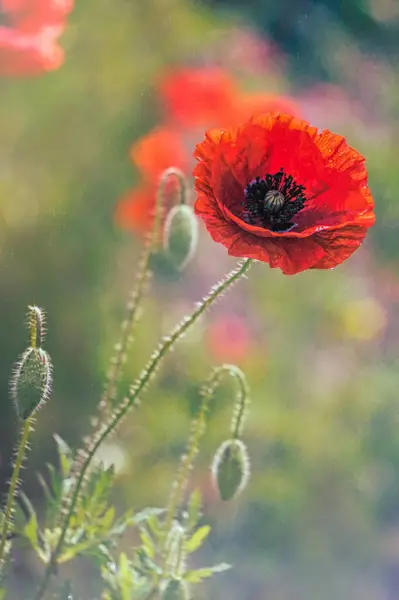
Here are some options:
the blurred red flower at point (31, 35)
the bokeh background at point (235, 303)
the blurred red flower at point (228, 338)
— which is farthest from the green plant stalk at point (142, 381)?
the blurred red flower at point (31, 35)

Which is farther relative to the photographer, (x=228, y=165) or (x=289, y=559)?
(x=289, y=559)

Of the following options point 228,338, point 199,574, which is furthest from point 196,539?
Answer: point 228,338

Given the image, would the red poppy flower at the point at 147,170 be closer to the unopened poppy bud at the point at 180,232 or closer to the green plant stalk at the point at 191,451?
the unopened poppy bud at the point at 180,232

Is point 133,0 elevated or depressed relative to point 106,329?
elevated

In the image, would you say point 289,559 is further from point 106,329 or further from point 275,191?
point 275,191

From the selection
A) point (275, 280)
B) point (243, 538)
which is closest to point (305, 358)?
point (275, 280)

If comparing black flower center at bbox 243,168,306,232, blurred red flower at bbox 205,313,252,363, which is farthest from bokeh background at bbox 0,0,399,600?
black flower center at bbox 243,168,306,232

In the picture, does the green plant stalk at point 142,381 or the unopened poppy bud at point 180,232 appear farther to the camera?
the unopened poppy bud at point 180,232
